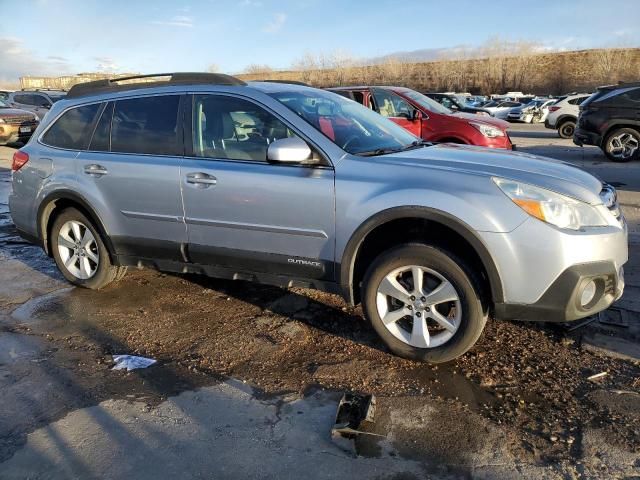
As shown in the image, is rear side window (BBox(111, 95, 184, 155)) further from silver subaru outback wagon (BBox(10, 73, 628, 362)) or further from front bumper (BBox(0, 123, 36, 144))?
front bumper (BBox(0, 123, 36, 144))

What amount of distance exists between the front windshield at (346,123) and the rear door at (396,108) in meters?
5.38

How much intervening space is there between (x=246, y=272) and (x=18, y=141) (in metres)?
16.6

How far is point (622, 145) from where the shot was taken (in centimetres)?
1180

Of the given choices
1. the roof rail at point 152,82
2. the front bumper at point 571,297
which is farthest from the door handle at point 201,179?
the front bumper at point 571,297

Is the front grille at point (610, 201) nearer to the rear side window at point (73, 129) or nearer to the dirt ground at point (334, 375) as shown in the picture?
the dirt ground at point (334, 375)

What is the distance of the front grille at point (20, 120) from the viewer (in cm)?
1695

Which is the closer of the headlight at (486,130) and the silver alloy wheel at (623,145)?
the headlight at (486,130)

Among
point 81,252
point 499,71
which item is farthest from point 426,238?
point 499,71

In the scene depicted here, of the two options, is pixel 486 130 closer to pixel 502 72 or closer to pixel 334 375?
pixel 334 375

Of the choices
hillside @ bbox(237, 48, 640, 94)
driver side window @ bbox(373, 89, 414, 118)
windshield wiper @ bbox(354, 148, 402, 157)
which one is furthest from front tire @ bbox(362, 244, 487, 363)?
hillside @ bbox(237, 48, 640, 94)

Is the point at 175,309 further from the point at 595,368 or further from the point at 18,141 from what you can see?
the point at 18,141

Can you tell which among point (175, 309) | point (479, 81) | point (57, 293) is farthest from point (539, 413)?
point (479, 81)

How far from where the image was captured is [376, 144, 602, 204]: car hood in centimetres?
329

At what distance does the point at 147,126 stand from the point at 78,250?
140 cm
